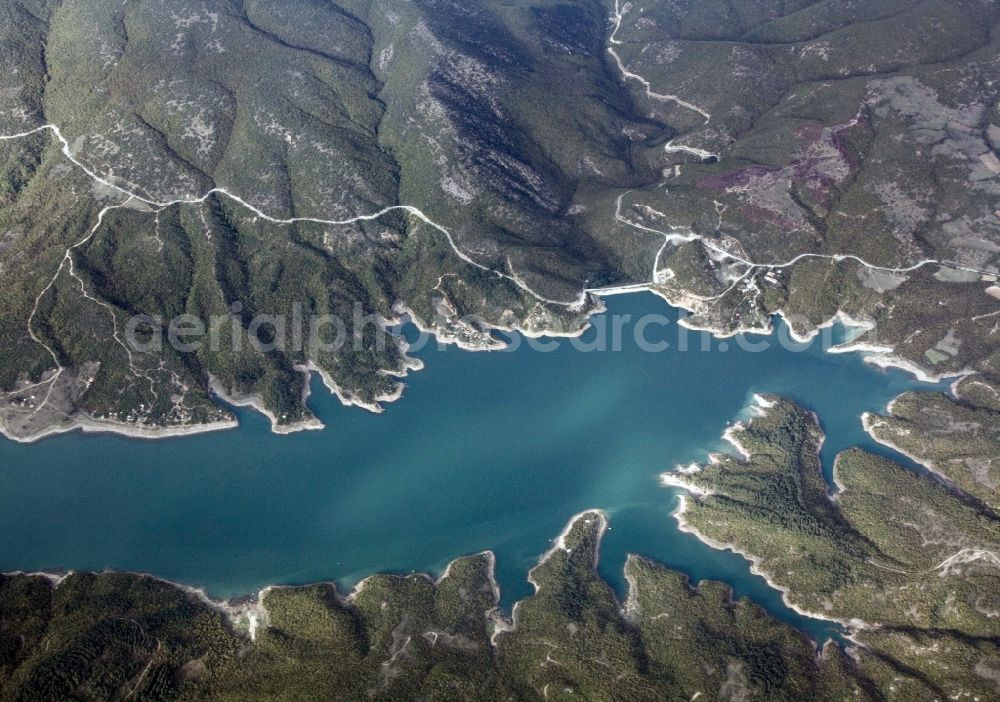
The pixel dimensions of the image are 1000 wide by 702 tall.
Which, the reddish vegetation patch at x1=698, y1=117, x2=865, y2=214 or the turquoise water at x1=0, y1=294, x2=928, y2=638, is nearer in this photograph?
the turquoise water at x1=0, y1=294, x2=928, y2=638

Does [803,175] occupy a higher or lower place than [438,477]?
higher

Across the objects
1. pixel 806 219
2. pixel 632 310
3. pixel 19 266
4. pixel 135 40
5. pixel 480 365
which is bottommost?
pixel 19 266

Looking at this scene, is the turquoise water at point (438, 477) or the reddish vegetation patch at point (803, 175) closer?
the turquoise water at point (438, 477)

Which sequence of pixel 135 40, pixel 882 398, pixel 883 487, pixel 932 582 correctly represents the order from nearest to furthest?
pixel 932 582 → pixel 883 487 → pixel 882 398 → pixel 135 40

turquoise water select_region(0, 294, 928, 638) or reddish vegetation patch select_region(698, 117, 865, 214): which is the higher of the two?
reddish vegetation patch select_region(698, 117, 865, 214)

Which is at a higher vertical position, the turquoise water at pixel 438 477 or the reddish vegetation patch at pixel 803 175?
the reddish vegetation patch at pixel 803 175

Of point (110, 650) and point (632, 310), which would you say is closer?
point (110, 650)

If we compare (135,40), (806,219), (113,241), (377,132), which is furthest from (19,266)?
(806,219)

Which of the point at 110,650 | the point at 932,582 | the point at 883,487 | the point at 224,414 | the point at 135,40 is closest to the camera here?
the point at 110,650

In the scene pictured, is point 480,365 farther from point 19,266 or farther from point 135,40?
point 135,40

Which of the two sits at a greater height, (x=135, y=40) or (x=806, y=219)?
(x=806, y=219)
